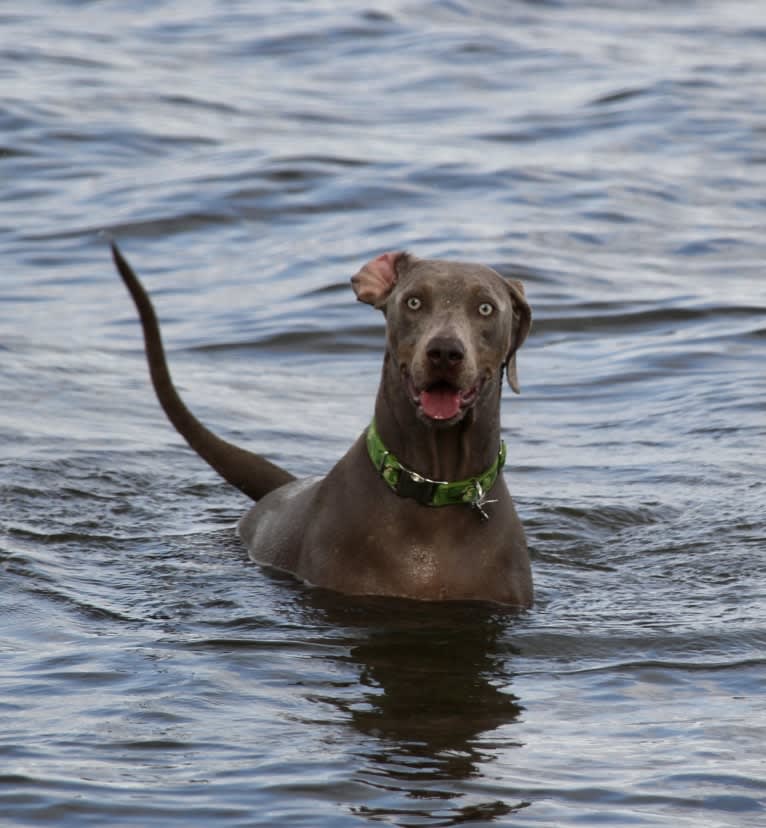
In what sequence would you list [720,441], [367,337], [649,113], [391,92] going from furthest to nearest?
1. [391,92]
2. [649,113]
3. [367,337]
4. [720,441]

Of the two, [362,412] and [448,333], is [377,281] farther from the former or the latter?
[362,412]

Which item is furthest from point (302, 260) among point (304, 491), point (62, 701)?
point (62, 701)

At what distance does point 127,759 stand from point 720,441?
4.85 m

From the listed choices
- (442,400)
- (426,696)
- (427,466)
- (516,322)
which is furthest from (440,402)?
(426,696)

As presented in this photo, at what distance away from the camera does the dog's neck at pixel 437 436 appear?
5.86 metres

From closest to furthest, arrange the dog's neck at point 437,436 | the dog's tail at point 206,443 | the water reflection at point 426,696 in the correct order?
the water reflection at point 426,696 → the dog's neck at point 437,436 → the dog's tail at point 206,443

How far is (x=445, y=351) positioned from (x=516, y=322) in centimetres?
58

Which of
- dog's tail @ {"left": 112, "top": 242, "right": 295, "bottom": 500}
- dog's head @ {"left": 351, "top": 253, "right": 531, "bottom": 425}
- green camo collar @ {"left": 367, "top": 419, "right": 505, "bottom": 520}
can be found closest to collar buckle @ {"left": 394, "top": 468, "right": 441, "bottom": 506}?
green camo collar @ {"left": 367, "top": 419, "right": 505, "bottom": 520}

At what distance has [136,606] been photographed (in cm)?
623

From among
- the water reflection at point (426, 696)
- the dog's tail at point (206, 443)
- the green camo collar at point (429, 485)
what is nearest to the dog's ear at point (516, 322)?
the green camo collar at point (429, 485)

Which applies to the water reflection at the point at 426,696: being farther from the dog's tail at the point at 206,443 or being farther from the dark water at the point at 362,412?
the dog's tail at the point at 206,443

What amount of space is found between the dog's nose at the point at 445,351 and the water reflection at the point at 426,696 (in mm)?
902

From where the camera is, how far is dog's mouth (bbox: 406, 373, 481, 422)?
18.5 feet

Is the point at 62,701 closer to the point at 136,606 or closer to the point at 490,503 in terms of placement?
the point at 136,606
